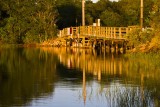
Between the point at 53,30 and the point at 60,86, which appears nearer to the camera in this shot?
the point at 60,86

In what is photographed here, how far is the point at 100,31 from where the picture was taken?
61312mm

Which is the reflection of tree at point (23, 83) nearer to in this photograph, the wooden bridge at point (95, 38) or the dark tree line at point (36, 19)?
the wooden bridge at point (95, 38)

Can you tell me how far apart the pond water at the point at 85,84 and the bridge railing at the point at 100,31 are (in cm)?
1143

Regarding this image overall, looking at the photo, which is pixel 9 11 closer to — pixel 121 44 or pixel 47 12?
pixel 47 12

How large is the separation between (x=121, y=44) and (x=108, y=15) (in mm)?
28018

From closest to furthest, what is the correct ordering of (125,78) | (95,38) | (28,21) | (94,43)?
(125,78), (95,38), (94,43), (28,21)

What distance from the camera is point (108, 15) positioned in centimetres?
8888

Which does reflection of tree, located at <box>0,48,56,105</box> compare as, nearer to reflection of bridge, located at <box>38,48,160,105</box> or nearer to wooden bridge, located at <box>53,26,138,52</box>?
reflection of bridge, located at <box>38,48,160,105</box>

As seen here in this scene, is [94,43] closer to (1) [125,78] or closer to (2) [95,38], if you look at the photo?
(2) [95,38]

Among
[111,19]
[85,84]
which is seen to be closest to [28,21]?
[111,19]

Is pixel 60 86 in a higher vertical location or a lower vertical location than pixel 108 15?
lower

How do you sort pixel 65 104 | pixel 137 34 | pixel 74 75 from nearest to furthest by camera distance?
pixel 65 104 < pixel 74 75 < pixel 137 34

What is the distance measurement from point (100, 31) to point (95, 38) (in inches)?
131

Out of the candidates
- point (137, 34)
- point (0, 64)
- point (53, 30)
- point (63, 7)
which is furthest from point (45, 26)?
point (0, 64)
